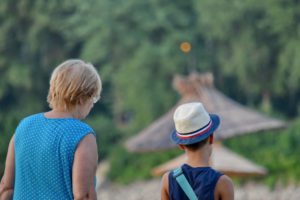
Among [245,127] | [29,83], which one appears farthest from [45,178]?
[29,83]

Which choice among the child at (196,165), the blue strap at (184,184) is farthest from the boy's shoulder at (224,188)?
the blue strap at (184,184)

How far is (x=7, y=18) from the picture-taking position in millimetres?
40281

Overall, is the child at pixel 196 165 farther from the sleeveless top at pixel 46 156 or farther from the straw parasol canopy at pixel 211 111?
the straw parasol canopy at pixel 211 111

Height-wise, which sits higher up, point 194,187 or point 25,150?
point 25,150

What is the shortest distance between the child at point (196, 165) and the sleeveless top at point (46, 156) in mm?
436

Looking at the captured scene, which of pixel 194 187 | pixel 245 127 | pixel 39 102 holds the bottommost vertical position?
pixel 39 102

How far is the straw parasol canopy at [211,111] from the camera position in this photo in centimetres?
1692

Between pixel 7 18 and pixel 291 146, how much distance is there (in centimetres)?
1917

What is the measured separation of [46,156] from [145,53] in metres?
30.8

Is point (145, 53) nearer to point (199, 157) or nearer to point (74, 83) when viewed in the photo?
point (199, 157)

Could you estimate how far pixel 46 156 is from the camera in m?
3.92

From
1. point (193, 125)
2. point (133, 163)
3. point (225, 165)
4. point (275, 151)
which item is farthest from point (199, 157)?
point (133, 163)

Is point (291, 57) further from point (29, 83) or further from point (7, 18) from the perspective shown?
point (7, 18)

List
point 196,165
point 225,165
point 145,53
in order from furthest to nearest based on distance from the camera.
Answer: point 145,53
point 225,165
point 196,165
